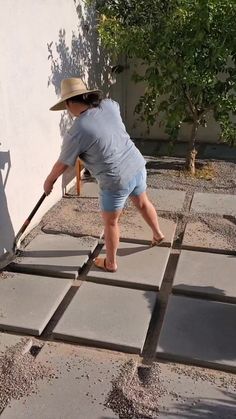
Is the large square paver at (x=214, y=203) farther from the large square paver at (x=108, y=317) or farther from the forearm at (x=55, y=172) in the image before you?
the forearm at (x=55, y=172)

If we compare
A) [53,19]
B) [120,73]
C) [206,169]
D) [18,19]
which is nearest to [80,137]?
[18,19]

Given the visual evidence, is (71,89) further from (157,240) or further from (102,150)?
(157,240)

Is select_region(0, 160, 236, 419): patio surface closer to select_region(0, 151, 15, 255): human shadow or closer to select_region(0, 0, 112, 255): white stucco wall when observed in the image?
select_region(0, 151, 15, 255): human shadow

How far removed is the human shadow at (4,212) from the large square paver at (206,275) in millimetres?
1373

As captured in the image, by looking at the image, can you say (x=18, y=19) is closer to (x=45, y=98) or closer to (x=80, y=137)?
(x=45, y=98)

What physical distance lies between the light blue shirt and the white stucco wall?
724 millimetres

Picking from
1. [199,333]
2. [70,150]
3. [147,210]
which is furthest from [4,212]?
[199,333]

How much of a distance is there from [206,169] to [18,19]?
299 cm

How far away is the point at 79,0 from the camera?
180 inches

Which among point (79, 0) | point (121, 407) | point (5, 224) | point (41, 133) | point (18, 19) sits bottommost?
point (121, 407)

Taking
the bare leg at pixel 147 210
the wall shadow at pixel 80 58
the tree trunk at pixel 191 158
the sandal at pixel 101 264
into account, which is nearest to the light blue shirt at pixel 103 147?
the bare leg at pixel 147 210

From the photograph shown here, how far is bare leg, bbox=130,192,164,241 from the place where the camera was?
10.8ft

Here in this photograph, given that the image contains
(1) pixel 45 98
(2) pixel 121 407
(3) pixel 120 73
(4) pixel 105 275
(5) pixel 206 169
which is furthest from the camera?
(3) pixel 120 73

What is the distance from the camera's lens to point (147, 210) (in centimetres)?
338
